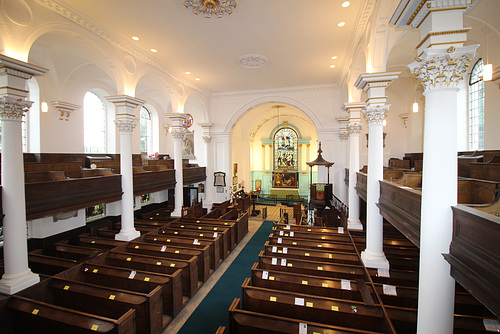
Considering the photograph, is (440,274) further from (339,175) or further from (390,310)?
(339,175)

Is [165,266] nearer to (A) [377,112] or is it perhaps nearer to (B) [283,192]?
(A) [377,112]

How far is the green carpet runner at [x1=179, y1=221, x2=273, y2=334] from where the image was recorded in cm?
533

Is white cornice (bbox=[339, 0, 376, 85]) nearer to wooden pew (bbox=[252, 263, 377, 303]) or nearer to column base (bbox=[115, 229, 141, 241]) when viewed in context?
wooden pew (bbox=[252, 263, 377, 303])

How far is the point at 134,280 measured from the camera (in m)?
5.57

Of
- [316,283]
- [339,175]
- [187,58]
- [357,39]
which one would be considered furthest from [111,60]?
[339,175]

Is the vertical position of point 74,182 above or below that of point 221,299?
above

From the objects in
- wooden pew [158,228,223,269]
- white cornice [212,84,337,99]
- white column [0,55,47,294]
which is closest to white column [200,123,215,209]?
white cornice [212,84,337,99]

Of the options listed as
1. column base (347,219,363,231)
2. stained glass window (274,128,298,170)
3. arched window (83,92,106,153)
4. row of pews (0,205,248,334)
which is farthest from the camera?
stained glass window (274,128,298,170)

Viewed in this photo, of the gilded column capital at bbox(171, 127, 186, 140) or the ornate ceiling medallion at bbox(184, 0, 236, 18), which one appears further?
the gilded column capital at bbox(171, 127, 186, 140)

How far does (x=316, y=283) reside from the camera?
16.9 ft

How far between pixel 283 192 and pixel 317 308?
1807cm

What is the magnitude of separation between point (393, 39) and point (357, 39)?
7.21ft

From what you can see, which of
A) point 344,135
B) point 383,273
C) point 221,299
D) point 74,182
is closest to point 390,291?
point 383,273

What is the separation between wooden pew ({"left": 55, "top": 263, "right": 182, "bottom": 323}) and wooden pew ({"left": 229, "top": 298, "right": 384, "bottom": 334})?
1993mm
